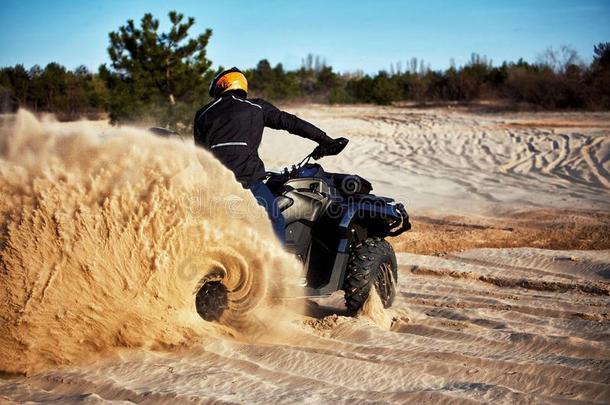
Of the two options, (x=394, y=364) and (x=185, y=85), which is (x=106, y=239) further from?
(x=185, y=85)

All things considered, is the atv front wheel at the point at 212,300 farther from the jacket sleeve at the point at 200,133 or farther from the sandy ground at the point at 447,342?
the jacket sleeve at the point at 200,133

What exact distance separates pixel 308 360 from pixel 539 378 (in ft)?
4.39

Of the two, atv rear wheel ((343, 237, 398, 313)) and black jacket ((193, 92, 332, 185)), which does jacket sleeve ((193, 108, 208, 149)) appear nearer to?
black jacket ((193, 92, 332, 185))

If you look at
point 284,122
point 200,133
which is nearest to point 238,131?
point 200,133

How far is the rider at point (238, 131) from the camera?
4.90 metres

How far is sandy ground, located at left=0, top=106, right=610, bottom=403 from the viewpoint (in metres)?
3.77

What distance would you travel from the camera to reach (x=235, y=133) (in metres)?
4.94

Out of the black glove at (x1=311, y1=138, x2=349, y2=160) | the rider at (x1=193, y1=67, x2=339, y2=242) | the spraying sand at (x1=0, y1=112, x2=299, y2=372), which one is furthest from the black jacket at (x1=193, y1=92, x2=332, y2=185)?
the black glove at (x1=311, y1=138, x2=349, y2=160)

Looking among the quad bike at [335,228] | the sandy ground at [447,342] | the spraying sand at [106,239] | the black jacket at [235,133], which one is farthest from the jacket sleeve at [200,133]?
the sandy ground at [447,342]

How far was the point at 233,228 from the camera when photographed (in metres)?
4.59

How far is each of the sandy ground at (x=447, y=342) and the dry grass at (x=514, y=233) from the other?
27 millimetres

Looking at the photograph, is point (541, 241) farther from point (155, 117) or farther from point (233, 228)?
point (155, 117)

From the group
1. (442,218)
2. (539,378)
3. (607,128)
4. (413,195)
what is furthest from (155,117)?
(539,378)

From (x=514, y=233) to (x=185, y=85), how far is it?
49.2 feet
